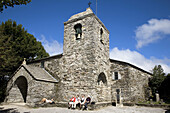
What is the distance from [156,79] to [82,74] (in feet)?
38.2

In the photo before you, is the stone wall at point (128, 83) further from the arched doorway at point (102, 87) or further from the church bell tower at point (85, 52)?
the arched doorway at point (102, 87)

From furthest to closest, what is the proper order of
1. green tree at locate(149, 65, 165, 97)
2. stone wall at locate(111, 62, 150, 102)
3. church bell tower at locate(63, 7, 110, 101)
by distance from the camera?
green tree at locate(149, 65, 165, 97), stone wall at locate(111, 62, 150, 102), church bell tower at locate(63, 7, 110, 101)

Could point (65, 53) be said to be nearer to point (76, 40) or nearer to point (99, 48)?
point (76, 40)

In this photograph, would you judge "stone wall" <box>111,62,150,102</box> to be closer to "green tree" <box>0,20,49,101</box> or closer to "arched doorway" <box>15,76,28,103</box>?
"arched doorway" <box>15,76,28,103</box>

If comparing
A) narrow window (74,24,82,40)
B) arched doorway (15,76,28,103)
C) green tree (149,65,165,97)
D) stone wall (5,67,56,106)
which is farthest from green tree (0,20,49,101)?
green tree (149,65,165,97)

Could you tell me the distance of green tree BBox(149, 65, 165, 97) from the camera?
57.4 ft

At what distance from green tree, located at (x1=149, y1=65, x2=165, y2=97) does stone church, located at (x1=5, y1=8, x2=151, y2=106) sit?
2591 mm

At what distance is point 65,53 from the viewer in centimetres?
1441

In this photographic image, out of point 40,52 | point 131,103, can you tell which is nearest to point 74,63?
point 131,103

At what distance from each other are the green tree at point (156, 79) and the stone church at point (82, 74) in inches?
102

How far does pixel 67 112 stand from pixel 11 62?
37.5 ft

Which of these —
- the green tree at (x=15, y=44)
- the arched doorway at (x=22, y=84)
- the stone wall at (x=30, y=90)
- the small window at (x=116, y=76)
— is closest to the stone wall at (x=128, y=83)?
the small window at (x=116, y=76)

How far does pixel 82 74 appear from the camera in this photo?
41.2 feet

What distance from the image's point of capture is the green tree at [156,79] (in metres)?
17.5
